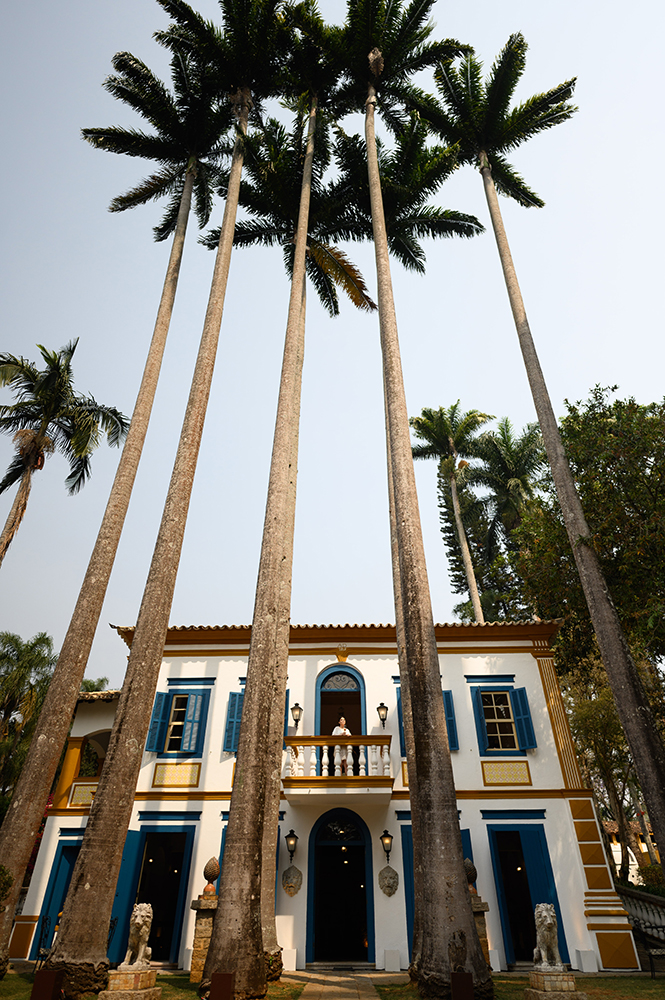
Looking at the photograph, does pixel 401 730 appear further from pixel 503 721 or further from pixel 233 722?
pixel 233 722

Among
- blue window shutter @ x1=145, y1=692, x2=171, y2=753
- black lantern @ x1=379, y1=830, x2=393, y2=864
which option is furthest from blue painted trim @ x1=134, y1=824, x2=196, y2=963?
black lantern @ x1=379, y1=830, x2=393, y2=864

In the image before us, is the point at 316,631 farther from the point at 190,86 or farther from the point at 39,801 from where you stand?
the point at 190,86

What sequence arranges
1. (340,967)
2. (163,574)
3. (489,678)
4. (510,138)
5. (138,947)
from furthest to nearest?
(510,138), (489,678), (340,967), (163,574), (138,947)

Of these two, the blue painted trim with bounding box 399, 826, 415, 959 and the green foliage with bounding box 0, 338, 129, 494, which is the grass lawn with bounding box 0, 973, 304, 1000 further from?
the green foliage with bounding box 0, 338, 129, 494

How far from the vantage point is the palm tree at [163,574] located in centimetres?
637

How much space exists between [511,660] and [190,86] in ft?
56.9

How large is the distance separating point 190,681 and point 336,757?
4.35 metres

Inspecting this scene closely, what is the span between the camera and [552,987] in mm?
6102

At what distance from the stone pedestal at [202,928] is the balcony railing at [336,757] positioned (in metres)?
2.84

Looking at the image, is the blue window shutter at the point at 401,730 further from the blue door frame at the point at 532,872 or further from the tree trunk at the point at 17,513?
the tree trunk at the point at 17,513

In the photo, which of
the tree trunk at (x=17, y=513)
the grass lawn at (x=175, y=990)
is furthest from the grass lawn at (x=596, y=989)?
the tree trunk at (x=17, y=513)

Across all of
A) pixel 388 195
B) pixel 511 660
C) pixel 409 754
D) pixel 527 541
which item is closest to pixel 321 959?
pixel 409 754

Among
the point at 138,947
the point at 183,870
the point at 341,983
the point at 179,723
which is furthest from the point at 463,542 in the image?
the point at 138,947

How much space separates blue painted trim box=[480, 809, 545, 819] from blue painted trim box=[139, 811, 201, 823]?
655cm
